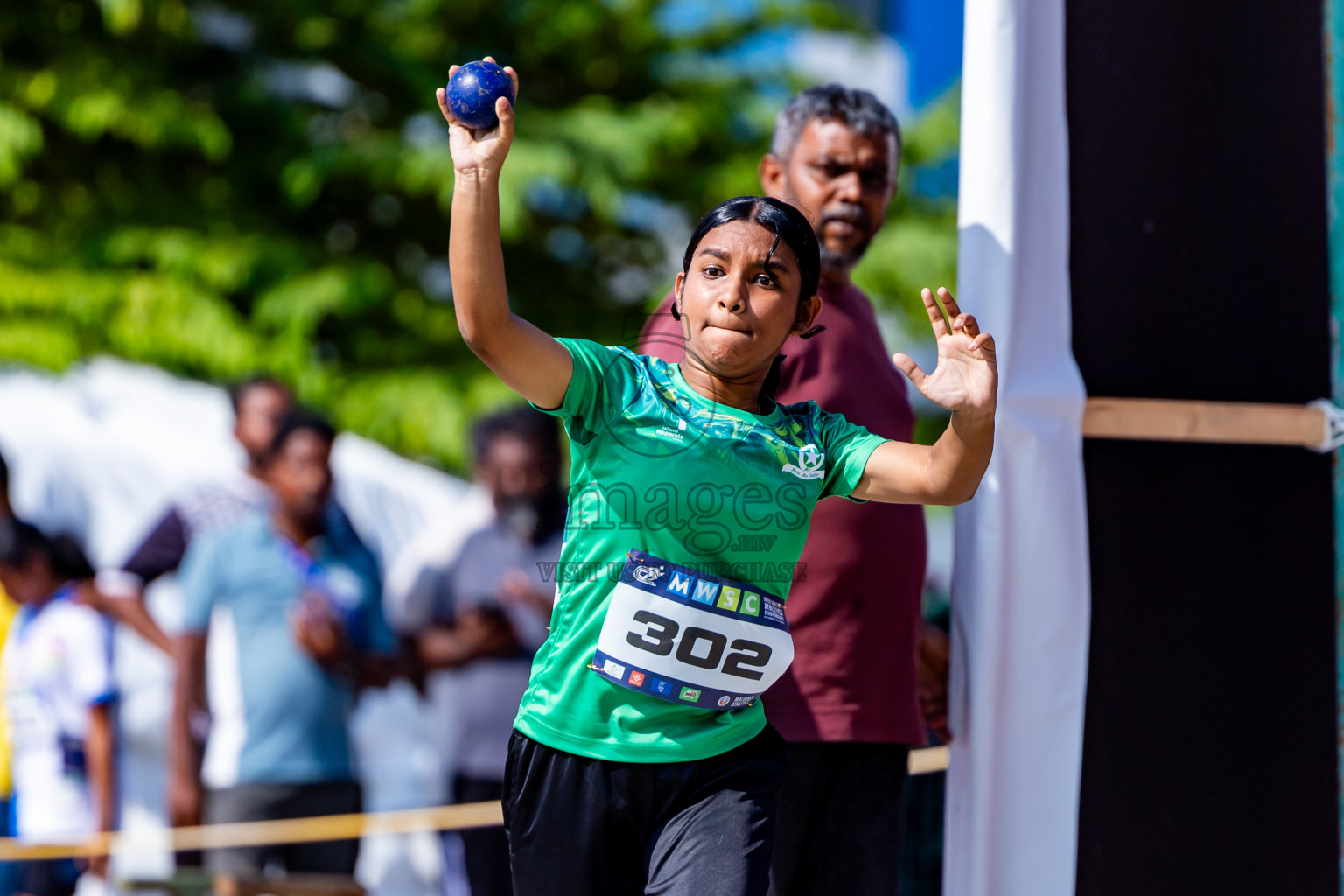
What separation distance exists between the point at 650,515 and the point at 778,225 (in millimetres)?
536

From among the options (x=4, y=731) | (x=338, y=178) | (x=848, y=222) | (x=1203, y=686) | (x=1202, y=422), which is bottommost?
(x=4, y=731)

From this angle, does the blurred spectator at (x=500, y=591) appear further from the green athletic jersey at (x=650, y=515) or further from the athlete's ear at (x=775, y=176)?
the green athletic jersey at (x=650, y=515)

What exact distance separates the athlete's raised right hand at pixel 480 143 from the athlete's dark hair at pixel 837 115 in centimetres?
108

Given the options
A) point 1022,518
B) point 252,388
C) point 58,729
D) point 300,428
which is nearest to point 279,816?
point 58,729

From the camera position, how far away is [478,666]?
4.86 metres

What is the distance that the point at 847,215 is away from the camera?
2857mm

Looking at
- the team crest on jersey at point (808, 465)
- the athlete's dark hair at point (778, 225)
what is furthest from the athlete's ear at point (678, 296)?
the team crest on jersey at point (808, 465)

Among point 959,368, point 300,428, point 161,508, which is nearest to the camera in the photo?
point 959,368

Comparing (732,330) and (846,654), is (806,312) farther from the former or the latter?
(846,654)

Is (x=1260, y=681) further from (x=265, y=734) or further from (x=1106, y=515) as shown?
(x=265, y=734)

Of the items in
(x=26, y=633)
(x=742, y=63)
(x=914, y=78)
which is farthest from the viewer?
(x=914, y=78)

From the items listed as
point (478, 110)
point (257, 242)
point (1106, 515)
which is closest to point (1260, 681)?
point (1106, 515)

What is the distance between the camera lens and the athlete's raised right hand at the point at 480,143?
199 centimetres

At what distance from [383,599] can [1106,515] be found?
3.07 metres
